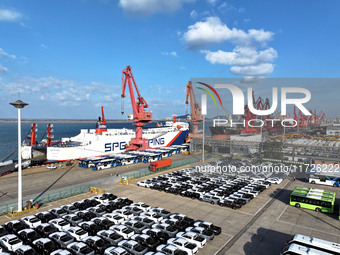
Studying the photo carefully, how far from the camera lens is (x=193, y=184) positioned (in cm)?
3988

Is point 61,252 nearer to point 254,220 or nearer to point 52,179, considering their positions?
point 254,220

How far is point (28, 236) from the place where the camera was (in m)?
20.8

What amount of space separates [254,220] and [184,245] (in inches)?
445

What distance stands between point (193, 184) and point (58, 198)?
2175 cm

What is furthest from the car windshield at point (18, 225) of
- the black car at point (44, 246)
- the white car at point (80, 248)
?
the white car at point (80, 248)

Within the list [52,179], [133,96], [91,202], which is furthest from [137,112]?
[91,202]

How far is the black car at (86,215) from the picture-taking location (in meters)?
25.7

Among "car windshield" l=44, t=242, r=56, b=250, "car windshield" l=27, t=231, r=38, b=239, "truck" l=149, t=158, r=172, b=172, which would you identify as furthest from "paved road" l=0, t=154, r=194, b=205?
"car windshield" l=44, t=242, r=56, b=250

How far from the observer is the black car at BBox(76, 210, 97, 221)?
2571 centimetres

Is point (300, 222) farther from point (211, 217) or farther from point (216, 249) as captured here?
point (216, 249)

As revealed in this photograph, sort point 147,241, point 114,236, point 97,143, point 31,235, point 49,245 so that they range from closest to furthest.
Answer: point 49,245 → point 147,241 → point 31,235 → point 114,236 → point 97,143

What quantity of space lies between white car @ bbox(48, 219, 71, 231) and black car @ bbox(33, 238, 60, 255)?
3.10 m

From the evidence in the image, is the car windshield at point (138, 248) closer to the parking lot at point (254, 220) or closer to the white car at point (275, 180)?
the parking lot at point (254, 220)

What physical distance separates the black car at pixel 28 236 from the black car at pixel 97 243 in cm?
458
